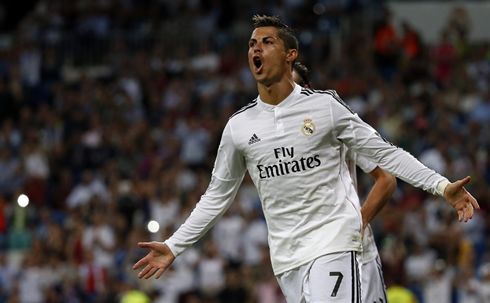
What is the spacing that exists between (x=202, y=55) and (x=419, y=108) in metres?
5.02

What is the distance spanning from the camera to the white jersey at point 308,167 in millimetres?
5285

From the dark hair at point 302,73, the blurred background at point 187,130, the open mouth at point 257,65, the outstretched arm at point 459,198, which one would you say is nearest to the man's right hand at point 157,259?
the open mouth at point 257,65

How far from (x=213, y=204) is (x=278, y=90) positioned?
94cm

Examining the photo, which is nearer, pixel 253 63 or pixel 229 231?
pixel 253 63

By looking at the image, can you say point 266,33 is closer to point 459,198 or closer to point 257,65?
point 257,65

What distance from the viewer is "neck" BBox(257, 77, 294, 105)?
18.2 feet

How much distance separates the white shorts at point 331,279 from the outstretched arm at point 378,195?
729 mm

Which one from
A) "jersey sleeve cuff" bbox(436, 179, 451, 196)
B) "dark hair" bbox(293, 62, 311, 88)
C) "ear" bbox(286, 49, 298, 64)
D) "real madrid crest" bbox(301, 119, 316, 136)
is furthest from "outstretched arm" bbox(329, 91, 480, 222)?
"dark hair" bbox(293, 62, 311, 88)

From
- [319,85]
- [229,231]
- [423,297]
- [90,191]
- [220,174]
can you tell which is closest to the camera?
[220,174]

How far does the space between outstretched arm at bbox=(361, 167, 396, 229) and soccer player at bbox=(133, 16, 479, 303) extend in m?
0.43

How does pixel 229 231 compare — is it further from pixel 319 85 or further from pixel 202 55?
pixel 202 55

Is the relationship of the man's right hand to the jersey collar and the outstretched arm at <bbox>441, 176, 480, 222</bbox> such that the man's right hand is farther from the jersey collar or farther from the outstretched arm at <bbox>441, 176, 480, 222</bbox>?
the outstretched arm at <bbox>441, 176, 480, 222</bbox>

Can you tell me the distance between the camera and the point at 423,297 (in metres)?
11.7

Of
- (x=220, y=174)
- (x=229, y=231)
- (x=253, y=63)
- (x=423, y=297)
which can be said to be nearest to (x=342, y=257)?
(x=220, y=174)
